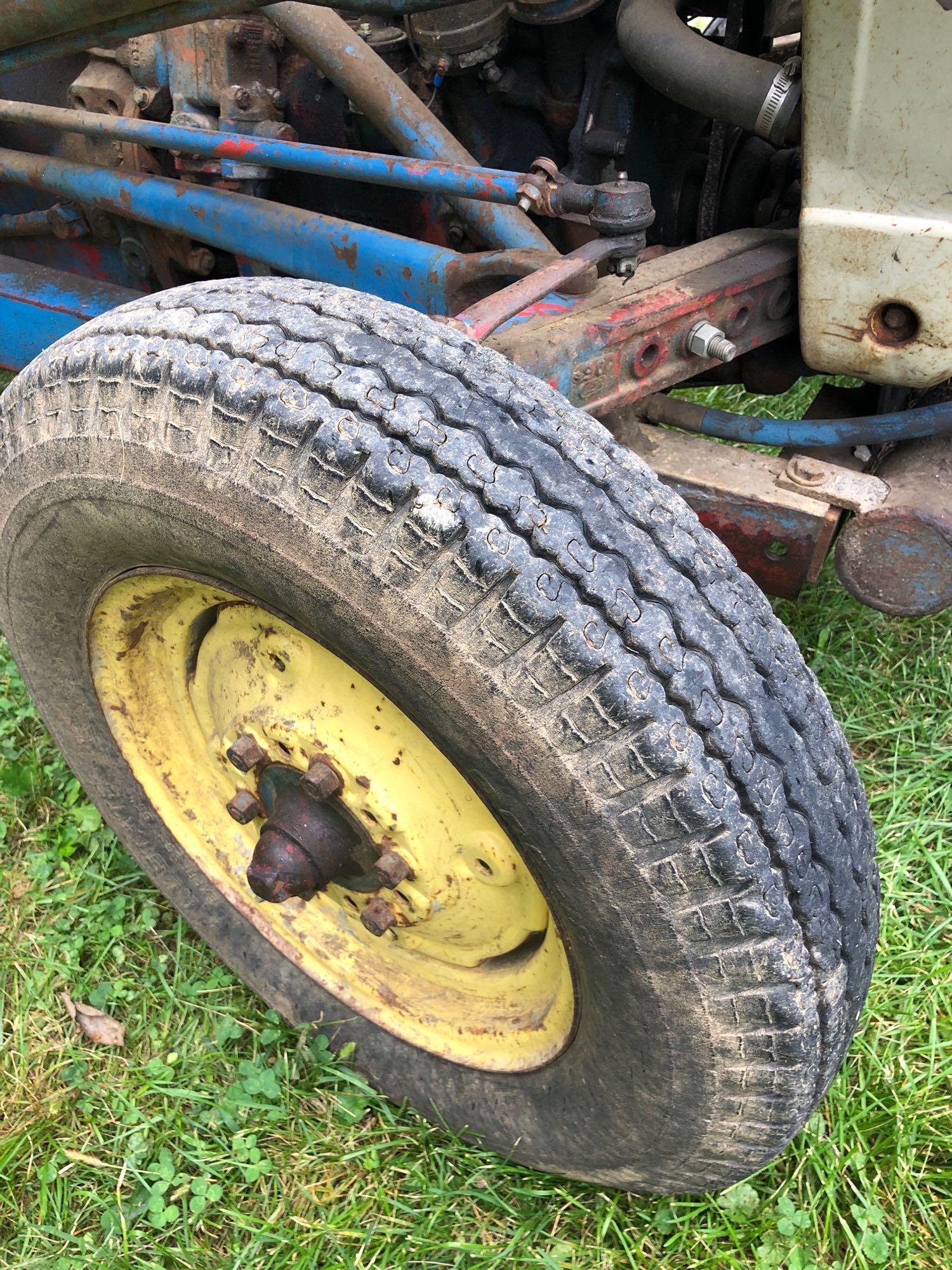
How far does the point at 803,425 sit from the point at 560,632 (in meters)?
1.04

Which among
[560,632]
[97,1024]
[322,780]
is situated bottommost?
[97,1024]

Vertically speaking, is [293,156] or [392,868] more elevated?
[293,156]

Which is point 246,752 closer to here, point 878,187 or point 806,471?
point 806,471

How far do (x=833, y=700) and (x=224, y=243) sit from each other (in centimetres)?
163

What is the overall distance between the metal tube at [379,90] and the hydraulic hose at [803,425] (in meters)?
0.40

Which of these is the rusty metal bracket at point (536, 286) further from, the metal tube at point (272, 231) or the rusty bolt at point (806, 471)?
the rusty bolt at point (806, 471)

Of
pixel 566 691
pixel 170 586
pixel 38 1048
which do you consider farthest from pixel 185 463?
pixel 38 1048

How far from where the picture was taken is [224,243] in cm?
211

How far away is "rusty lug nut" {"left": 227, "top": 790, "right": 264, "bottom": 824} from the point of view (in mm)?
1692

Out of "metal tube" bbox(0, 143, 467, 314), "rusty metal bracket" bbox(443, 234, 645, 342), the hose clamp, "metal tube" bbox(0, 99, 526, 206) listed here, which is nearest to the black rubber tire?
"rusty metal bracket" bbox(443, 234, 645, 342)

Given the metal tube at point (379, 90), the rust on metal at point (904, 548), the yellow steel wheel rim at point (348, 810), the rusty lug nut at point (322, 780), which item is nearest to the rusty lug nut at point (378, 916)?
the yellow steel wheel rim at point (348, 810)

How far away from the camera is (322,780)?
60.2 inches

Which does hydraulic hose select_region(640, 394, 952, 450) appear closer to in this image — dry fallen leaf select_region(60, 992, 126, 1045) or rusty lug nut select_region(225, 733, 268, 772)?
rusty lug nut select_region(225, 733, 268, 772)

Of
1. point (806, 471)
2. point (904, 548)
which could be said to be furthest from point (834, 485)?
point (904, 548)
